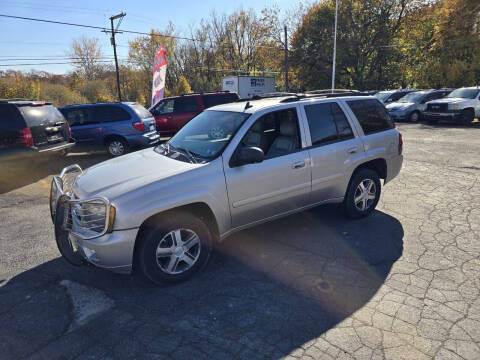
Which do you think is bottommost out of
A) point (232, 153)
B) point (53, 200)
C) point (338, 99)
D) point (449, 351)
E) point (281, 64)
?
point (449, 351)

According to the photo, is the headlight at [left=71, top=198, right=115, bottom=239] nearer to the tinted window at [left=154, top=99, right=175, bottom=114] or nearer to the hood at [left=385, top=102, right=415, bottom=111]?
the tinted window at [left=154, top=99, right=175, bottom=114]

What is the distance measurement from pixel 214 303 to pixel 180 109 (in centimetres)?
1040

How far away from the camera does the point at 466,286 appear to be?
3148mm

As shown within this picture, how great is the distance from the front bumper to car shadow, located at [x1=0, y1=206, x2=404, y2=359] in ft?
1.38

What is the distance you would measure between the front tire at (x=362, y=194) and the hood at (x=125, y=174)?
2.37 meters

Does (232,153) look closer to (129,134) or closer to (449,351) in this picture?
(449,351)

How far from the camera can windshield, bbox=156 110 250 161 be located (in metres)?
3.65

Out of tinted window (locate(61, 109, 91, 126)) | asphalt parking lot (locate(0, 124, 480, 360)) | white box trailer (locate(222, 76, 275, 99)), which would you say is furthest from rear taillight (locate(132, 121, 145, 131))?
white box trailer (locate(222, 76, 275, 99))

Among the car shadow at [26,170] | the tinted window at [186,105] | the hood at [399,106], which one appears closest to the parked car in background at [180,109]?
the tinted window at [186,105]

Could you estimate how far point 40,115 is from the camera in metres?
7.58

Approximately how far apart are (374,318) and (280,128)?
237 cm

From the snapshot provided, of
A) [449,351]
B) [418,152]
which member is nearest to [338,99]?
[449,351]

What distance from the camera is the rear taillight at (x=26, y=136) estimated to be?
23.3ft

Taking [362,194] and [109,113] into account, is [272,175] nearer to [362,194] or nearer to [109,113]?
[362,194]
